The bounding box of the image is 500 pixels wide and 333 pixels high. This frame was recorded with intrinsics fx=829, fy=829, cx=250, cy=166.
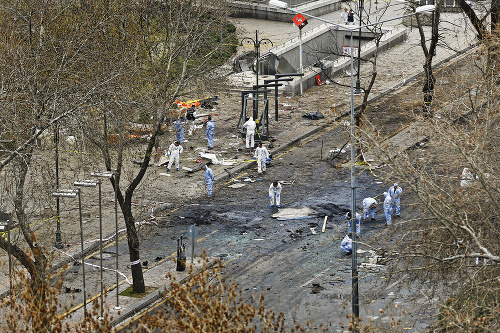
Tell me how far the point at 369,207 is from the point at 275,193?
127 inches

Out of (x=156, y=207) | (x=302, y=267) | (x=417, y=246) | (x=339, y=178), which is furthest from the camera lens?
(x=339, y=178)

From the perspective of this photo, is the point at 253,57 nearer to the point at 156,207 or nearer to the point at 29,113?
the point at 156,207

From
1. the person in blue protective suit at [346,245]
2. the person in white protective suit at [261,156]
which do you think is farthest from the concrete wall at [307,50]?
the person in blue protective suit at [346,245]

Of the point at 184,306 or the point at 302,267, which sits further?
the point at 302,267

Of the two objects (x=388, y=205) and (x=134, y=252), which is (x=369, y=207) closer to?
(x=388, y=205)

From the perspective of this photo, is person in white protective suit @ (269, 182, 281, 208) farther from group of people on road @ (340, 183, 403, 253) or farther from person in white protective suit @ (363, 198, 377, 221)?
person in white protective suit @ (363, 198, 377, 221)

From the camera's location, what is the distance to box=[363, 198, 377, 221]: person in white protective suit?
82.0 ft

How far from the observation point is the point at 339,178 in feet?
95.9

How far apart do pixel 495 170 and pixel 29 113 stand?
945 centimetres

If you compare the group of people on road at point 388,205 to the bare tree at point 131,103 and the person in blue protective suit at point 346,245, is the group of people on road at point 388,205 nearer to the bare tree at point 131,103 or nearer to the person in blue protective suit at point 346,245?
the person in blue protective suit at point 346,245

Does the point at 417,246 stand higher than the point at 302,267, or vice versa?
the point at 417,246

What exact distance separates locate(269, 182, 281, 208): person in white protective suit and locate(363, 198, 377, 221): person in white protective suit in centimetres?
279

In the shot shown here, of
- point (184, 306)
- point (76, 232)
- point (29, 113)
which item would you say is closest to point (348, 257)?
point (76, 232)

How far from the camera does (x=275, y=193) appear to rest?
1048 inches
